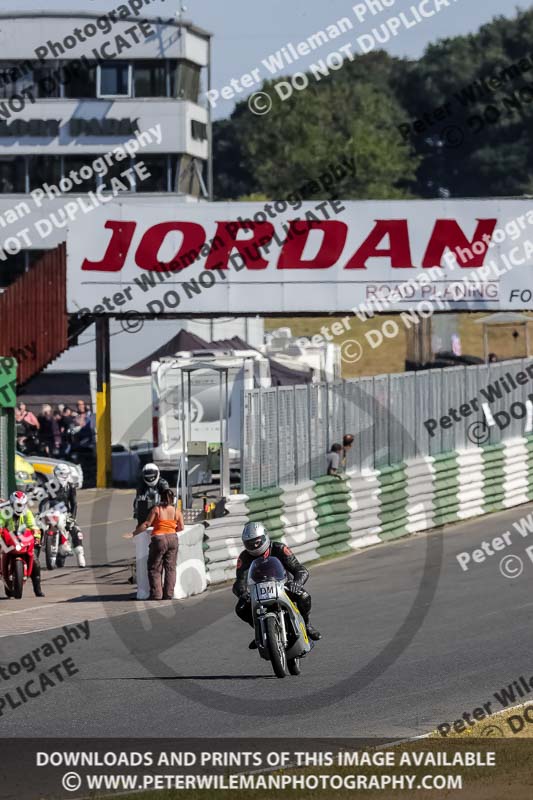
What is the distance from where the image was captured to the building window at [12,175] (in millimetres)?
51875

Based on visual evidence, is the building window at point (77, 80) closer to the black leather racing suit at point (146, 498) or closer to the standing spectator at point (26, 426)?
the standing spectator at point (26, 426)

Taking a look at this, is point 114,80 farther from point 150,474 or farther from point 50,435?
point 150,474

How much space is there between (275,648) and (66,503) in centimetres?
1023

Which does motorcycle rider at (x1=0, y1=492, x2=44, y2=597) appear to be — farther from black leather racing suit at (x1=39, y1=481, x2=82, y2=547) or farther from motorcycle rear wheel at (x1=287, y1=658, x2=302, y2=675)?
motorcycle rear wheel at (x1=287, y1=658, x2=302, y2=675)

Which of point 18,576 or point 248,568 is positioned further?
point 18,576

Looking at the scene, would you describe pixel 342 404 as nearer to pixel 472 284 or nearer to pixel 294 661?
pixel 472 284

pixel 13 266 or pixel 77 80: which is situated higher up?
pixel 77 80

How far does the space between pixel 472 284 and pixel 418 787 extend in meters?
25.5

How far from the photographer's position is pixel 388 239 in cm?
3356

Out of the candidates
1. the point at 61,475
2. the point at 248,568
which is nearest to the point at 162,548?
the point at 61,475

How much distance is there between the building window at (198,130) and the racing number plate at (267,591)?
1636 inches

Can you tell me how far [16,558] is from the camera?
18.9 m

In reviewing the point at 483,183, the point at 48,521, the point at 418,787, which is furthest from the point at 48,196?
the point at 483,183

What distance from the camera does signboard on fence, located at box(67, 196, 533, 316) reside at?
33.5 metres
